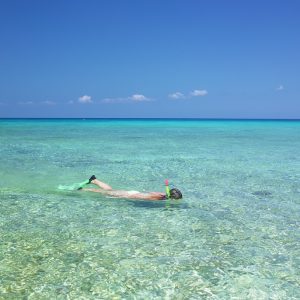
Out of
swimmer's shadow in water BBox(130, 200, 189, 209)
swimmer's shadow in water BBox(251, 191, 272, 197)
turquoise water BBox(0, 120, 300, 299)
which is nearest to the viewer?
turquoise water BBox(0, 120, 300, 299)

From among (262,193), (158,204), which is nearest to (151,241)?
(158,204)

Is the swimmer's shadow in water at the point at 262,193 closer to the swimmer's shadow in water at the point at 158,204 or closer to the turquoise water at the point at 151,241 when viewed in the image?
the turquoise water at the point at 151,241

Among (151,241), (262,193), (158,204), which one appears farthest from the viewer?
(262,193)

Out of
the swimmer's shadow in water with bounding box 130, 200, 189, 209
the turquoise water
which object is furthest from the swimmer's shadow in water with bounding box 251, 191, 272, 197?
the swimmer's shadow in water with bounding box 130, 200, 189, 209

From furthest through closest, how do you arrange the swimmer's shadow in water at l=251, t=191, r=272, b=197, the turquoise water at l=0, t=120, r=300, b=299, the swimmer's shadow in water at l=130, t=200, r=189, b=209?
the swimmer's shadow in water at l=251, t=191, r=272, b=197
the swimmer's shadow in water at l=130, t=200, r=189, b=209
the turquoise water at l=0, t=120, r=300, b=299

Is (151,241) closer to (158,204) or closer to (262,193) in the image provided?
(158,204)

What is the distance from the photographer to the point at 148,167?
54.3 ft

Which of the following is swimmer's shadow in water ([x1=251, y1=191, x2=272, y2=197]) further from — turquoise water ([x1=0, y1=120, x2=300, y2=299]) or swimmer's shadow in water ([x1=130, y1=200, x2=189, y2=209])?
swimmer's shadow in water ([x1=130, y1=200, x2=189, y2=209])

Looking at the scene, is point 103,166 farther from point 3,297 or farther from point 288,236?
point 3,297

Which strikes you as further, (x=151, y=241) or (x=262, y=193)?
(x=262, y=193)

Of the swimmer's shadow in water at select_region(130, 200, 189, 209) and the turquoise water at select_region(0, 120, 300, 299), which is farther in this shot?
the swimmer's shadow in water at select_region(130, 200, 189, 209)

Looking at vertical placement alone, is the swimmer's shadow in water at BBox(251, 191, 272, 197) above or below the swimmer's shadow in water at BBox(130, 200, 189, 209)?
below

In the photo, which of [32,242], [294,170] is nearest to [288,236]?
[32,242]

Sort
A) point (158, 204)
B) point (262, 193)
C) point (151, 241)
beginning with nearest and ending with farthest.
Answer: point (151, 241), point (158, 204), point (262, 193)
